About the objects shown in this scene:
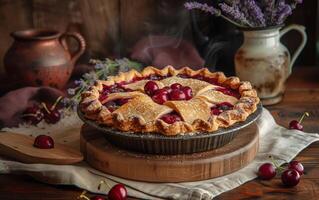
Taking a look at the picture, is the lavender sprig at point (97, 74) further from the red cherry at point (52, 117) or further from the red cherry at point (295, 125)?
the red cherry at point (295, 125)

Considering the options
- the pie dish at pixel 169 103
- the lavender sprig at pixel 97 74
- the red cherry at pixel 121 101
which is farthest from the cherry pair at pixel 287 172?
the lavender sprig at pixel 97 74

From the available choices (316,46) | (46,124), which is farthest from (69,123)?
(316,46)

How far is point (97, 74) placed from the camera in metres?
1.85

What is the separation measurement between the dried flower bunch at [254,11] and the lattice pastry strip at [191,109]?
39cm

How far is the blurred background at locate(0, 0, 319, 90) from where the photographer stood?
2.17 metres

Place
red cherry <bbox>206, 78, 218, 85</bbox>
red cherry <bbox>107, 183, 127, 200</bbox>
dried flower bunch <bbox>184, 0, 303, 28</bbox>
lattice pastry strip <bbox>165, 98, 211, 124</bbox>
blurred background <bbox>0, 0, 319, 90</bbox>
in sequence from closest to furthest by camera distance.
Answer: red cherry <bbox>107, 183, 127, 200</bbox> < lattice pastry strip <bbox>165, 98, 211, 124</bbox> < red cherry <bbox>206, 78, 218, 85</bbox> < dried flower bunch <bbox>184, 0, 303, 28</bbox> < blurred background <bbox>0, 0, 319, 90</bbox>

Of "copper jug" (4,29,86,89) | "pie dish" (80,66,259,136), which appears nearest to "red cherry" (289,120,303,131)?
"pie dish" (80,66,259,136)

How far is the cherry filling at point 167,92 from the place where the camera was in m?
1.39

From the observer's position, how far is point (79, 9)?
87.0 inches

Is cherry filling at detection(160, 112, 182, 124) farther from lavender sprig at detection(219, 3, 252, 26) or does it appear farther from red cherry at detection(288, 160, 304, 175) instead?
lavender sprig at detection(219, 3, 252, 26)

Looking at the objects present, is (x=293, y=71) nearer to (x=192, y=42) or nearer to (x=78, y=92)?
(x=192, y=42)

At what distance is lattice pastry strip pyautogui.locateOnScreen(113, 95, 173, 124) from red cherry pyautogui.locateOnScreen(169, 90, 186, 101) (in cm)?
5

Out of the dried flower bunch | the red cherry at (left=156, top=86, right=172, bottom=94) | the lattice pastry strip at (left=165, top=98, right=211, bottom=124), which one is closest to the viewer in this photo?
the lattice pastry strip at (left=165, top=98, right=211, bottom=124)

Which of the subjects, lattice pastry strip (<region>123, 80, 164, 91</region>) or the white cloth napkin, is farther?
lattice pastry strip (<region>123, 80, 164, 91</region>)
